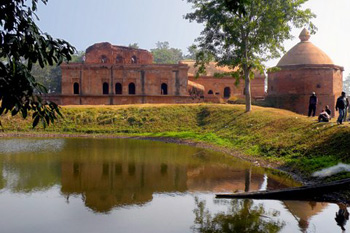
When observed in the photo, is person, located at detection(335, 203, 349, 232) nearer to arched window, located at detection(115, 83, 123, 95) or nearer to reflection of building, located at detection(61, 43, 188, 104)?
→ reflection of building, located at detection(61, 43, 188, 104)

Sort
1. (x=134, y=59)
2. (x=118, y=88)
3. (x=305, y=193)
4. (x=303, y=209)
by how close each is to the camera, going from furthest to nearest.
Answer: (x=134, y=59) < (x=118, y=88) < (x=305, y=193) < (x=303, y=209)

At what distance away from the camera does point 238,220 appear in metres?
6.46

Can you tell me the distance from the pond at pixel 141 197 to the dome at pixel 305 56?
18.5m

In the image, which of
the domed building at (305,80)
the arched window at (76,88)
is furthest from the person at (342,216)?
the arched window at (76,88)

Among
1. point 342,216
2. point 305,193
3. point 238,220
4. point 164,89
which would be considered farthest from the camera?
point 164,89

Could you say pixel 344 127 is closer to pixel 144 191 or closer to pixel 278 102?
pixel 144 191

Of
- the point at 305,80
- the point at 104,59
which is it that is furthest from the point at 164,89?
the point at 305,80

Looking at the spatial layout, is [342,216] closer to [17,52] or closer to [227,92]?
[17,52]

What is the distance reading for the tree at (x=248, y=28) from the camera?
1969cm

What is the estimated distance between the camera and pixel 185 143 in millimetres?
18938

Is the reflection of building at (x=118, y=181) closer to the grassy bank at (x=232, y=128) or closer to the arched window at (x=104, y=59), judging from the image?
the grassy bank at (x=232, y=128)

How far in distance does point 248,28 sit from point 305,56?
1106cm

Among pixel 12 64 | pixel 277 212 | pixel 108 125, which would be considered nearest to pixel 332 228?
pixel 277 212

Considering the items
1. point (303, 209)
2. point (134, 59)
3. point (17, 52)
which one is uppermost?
point (134, 59)
